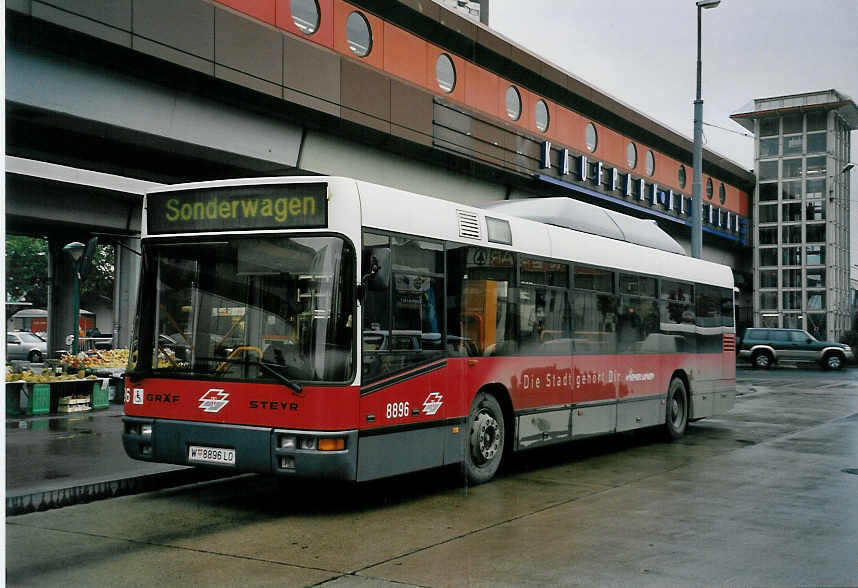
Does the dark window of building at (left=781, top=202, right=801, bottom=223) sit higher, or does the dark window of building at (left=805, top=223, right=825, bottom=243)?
the dark window of building at (left=781, top=202, right=801, bottom=223)

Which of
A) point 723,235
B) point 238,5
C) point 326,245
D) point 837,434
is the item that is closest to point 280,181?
point 326,245

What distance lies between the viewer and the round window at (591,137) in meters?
26.8

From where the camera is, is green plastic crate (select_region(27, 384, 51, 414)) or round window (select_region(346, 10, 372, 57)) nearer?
green plastic crate (select_region(27, 384, 51, 414))

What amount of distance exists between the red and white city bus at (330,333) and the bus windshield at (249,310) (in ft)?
0.04

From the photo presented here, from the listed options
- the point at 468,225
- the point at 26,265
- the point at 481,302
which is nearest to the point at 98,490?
the point at 481,302

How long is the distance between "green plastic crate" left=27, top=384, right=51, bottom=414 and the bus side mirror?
995 cm

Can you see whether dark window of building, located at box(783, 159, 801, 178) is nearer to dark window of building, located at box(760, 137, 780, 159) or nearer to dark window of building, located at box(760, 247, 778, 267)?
dark window of building, located at box(760, 137, 780, 159)

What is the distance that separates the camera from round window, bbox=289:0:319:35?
15.9 meters

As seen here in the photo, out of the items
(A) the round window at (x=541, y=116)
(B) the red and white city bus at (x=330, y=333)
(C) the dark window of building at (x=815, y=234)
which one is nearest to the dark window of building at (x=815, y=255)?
(C) the dark window of building at (x=815, y=234)

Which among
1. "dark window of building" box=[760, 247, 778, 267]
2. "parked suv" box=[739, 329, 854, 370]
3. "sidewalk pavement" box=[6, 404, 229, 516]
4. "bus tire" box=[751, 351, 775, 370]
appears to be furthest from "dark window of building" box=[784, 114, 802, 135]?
"sidewalk pavement" box=[6, 404, 229, 516]

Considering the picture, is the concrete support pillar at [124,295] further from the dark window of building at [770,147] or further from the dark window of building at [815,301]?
the dark window of building at [815,301]

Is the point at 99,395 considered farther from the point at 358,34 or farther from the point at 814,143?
the point at 814,143

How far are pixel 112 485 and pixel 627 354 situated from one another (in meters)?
7.07

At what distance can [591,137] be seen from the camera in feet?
89.1
